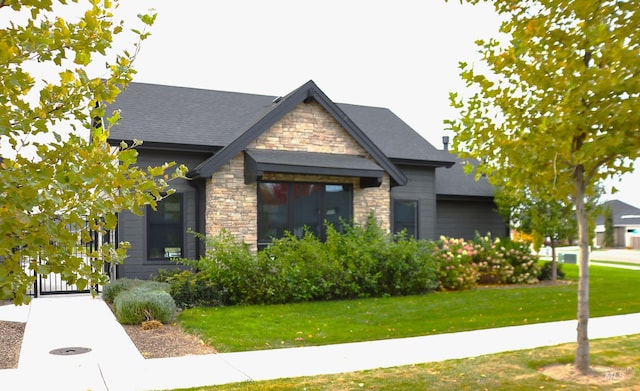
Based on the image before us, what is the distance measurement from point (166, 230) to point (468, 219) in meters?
12.1

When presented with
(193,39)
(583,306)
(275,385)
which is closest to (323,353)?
(275,385)

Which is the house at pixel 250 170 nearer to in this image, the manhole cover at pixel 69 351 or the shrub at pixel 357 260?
the shrub at pixel 357 260

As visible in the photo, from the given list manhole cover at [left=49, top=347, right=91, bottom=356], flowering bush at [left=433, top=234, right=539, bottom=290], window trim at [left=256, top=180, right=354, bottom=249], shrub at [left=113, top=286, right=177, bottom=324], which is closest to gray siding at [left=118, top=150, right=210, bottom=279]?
window trim at [left=256, top=180, right=354, bottom=249]

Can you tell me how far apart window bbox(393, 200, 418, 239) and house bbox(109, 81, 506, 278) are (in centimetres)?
38

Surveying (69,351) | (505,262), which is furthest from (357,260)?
(69,351)

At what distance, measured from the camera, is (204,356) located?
8016 millimetres

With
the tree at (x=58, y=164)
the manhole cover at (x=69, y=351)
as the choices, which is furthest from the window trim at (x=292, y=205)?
the tree at (x=58, y=164)

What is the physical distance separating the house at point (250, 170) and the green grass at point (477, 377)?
27.6 feet

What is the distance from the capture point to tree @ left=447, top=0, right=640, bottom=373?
6.29 metres

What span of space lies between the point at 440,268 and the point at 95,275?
13584 millimetres

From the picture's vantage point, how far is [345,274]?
1372 cm

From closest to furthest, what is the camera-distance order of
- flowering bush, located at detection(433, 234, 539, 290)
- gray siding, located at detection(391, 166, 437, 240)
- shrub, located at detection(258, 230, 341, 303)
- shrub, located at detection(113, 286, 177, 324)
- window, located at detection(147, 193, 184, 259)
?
shrub, located at detection(113, 286, 177, 324), shrub, located at detection(258, 230, 341, 303), window, located at detection(147, 193, 184, 259), flowering bush, located at detection(433, 234, 539, 290), gray siding, located at detection(391, 166, 437, 240)

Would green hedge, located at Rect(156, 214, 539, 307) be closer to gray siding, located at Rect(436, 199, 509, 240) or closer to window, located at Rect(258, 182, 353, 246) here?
window, located at Rect(258, 182, 353, 246)

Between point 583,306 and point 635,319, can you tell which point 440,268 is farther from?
point 583,306
